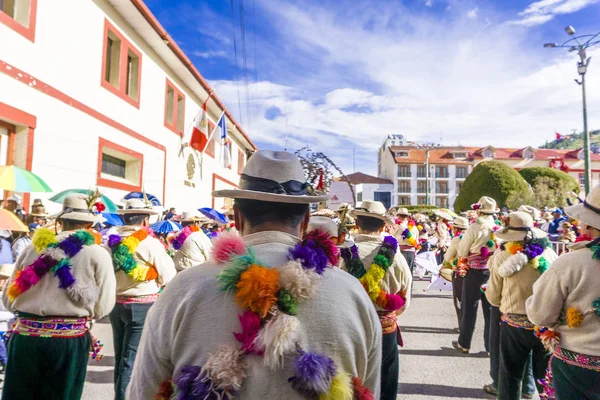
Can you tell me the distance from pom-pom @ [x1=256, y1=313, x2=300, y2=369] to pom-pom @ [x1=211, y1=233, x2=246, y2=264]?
296 mm

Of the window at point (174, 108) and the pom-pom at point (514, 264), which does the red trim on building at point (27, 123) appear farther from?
the pom-pom at point (514, 264)

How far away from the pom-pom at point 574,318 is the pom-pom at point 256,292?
2.33 metres

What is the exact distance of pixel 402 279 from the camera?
12.6 ft

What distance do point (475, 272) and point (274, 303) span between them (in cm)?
545

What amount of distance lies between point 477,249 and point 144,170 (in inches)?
363

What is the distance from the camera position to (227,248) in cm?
151

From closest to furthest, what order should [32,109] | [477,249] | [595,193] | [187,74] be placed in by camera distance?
[595,193], [477,249], [32,109], [187,74]

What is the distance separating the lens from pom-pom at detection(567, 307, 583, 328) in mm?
2648

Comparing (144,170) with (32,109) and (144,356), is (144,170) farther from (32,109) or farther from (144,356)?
(144,356)

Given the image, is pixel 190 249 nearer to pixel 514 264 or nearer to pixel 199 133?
pixel 514 264

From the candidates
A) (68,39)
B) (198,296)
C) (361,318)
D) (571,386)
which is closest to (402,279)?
(571,386)

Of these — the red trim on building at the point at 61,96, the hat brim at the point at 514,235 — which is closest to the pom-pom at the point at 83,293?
the hat brim at the point at 514,235

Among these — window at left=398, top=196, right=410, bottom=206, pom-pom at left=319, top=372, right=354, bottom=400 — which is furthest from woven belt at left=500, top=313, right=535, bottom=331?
window at left=398, top=196, right=410, bottom=206

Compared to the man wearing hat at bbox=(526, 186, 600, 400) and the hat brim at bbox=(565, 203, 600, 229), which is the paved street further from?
the hat brim at bbox=(565, 203, 600, 229)
